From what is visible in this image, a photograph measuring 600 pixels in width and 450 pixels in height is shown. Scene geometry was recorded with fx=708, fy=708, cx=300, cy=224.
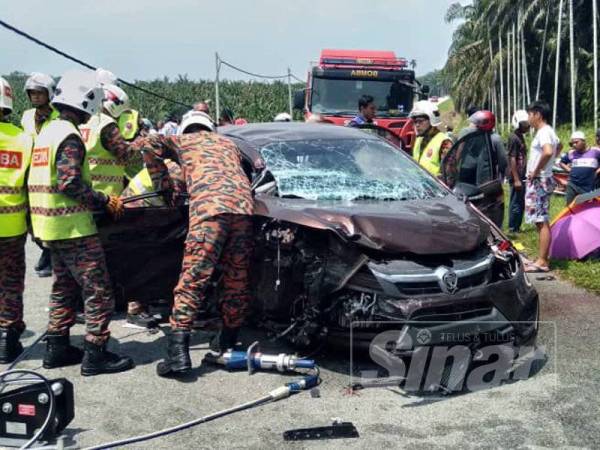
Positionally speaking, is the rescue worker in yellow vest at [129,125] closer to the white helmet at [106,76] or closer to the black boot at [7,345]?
the white helmet at [106,76]

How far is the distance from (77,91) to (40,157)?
0.48m

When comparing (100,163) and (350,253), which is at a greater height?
Answer: (100,163)

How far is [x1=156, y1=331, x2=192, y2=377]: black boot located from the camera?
4.50m

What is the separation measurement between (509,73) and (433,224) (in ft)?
134

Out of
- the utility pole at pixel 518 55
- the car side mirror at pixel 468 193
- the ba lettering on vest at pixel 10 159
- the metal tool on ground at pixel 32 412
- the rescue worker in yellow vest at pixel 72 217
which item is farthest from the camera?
the utility pole at pixel 518 55

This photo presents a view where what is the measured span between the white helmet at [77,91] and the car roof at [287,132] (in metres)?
1.45

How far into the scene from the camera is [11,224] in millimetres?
4691

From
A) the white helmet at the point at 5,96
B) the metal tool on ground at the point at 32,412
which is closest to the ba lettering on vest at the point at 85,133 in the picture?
the white helmet at the point at 5,96

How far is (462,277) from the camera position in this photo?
4.32 m

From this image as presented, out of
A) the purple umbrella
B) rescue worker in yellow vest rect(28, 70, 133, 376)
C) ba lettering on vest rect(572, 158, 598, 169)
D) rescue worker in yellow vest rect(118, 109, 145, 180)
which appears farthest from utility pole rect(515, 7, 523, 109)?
rescue worker in yellow vest rect(28, 70, 133, 376)

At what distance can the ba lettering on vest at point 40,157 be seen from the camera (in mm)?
4457

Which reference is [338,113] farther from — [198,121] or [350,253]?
[350,253]

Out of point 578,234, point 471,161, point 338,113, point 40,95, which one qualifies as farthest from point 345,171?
point 338,113

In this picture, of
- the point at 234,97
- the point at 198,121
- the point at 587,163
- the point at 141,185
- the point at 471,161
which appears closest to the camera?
the point at 198,121
